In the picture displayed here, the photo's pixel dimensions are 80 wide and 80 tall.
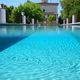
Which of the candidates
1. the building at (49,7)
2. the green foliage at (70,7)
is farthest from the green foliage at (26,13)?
the building at (49,7)

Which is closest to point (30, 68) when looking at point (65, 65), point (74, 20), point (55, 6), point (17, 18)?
point (65, 65)

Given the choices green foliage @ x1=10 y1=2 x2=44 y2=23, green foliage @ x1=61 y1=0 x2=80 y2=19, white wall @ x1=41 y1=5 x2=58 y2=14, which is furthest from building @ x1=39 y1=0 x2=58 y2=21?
green foliage @ x1=61 y1=0 x2=80 y2=19

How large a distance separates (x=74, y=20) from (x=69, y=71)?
29038 mm

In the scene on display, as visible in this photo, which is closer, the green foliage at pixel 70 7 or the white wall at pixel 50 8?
the green foliage at pixel 70 7

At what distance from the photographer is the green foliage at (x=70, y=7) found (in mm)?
28909

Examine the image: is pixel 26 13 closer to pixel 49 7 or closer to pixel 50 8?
pixel 50 8

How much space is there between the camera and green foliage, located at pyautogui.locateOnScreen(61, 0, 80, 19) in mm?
28909

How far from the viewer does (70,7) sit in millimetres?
30297

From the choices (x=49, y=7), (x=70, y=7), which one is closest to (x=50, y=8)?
(x=49, y=7)

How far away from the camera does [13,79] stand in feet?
9.63

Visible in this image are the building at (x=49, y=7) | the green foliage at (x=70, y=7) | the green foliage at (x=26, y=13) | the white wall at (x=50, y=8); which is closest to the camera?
the green foliage at (x=70, y=7)

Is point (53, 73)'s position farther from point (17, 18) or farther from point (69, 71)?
point (17, 18)

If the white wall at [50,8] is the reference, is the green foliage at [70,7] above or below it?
below

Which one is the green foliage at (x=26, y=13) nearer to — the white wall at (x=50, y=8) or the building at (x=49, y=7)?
the building at (x=49, y=7)
